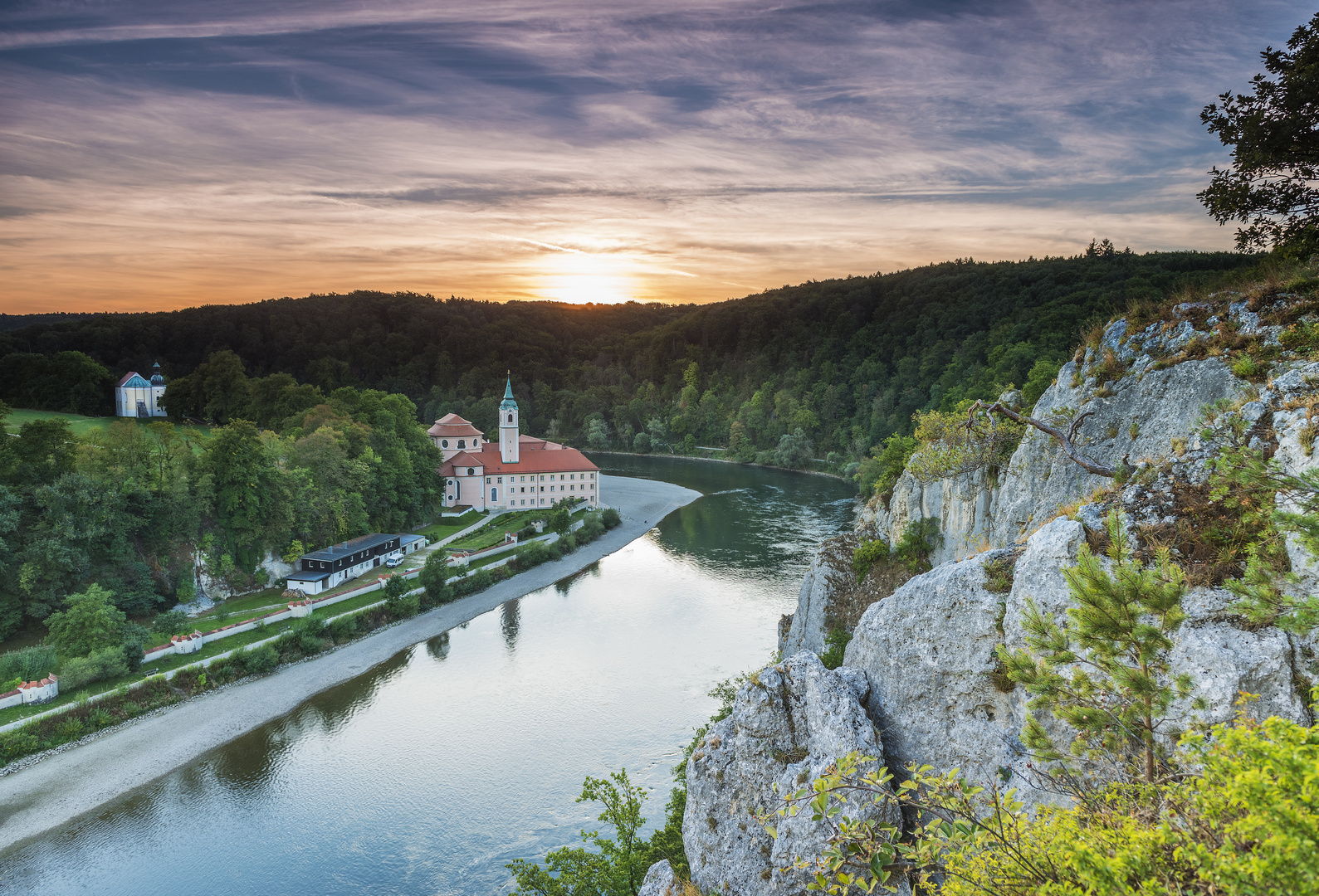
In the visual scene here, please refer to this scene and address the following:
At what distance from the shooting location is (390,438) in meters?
44.1

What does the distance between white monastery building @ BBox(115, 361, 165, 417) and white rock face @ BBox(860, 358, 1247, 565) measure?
249 ft

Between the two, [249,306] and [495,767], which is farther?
[249,306]

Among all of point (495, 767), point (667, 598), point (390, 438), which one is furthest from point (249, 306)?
point (495, 767)

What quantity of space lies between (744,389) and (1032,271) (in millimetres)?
37630

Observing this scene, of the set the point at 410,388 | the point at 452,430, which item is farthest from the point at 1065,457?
the point at 410,388

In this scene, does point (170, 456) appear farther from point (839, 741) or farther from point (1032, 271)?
point (1032, 271)

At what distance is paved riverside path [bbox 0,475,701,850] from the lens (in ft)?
55.4

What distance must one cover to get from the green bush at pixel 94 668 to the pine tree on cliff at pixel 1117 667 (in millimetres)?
25036

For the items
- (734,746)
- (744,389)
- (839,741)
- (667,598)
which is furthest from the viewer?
(744,389)

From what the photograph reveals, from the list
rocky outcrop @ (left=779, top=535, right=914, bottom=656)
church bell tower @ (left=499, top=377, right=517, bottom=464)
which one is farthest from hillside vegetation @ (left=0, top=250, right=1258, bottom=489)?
rocky outcrop @ (left=779, top=535, right=914, bottom=656)

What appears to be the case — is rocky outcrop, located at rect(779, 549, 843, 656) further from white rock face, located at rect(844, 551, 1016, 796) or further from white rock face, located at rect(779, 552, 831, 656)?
white rock face, located at rect(844, 551, 1016, 796)

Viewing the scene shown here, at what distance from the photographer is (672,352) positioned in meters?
119

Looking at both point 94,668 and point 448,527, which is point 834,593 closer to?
point 94,668

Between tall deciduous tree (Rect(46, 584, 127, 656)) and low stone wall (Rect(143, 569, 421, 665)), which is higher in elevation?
tall deciduous tree (Rect(46, 584, 127, 656))
